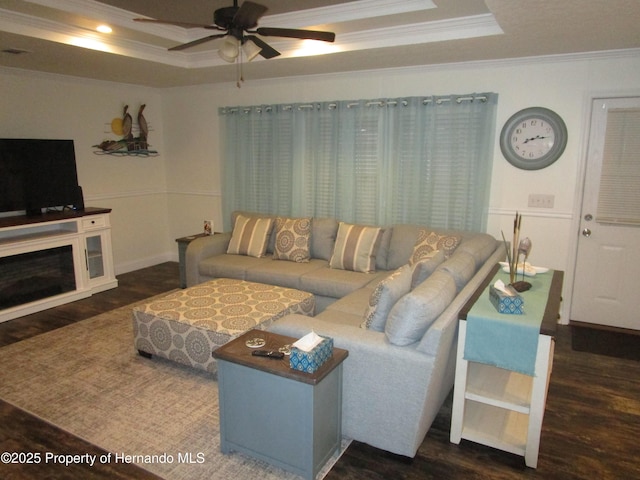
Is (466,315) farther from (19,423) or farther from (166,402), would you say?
(19,423)

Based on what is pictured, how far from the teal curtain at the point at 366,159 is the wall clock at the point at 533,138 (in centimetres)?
17

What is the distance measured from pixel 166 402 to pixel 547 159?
12.0ft

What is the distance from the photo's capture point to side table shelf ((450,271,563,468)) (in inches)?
86.0

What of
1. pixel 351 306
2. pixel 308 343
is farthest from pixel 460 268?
pixel 308 343

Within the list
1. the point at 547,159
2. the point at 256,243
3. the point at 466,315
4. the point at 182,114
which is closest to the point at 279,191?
the point at 256,243

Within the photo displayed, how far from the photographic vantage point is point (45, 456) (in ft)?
7.61

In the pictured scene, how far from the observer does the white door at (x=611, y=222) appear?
374 centimetres

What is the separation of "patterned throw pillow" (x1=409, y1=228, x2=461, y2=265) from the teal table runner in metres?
1.49

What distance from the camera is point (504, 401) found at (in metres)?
2.32

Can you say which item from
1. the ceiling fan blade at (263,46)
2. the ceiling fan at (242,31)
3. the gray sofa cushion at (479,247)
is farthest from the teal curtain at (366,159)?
the ceiling fan at (242,31)

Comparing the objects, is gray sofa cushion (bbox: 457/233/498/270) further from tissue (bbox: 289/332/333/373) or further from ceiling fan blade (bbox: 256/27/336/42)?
ceiling fan blade (bbox: 256/27/336/42)

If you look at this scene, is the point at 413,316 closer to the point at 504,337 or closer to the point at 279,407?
the point at 504,337

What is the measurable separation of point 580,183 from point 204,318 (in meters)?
3.39

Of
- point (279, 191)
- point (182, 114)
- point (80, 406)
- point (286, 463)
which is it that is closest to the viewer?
point (286, 463)
